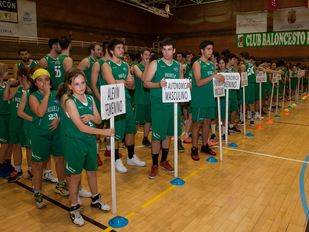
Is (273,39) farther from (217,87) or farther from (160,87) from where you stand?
(160,87)

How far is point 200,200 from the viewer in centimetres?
348

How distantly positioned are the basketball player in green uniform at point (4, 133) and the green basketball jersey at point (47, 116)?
3.69 ft

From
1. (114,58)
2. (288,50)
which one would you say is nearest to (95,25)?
(288,50)

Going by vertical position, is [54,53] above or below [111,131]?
above

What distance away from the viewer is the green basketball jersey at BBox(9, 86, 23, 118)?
384 cm

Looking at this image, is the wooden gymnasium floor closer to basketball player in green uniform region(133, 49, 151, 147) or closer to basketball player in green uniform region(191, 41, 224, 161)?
basketball player in green uniform region(191, 41, 224, 161)

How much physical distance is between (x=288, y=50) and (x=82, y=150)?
17.7 metres

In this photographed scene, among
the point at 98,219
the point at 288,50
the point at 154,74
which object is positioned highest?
the point at 288,50

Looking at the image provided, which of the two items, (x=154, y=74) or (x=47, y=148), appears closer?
(x=47, y=148)

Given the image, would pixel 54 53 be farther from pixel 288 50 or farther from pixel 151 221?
pixel 288 50

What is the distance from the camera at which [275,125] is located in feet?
25.6

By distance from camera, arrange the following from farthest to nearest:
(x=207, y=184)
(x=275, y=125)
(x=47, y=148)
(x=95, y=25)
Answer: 1. (x=95, y=25)
2. (x=275, y=125)
3. (x=207, y=184)
4. (x=47, y=148)

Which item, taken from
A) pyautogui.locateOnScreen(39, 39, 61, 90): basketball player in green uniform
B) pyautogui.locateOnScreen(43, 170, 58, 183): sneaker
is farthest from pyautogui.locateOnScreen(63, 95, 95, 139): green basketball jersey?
pyautogui.locateOnScreen(39, 39, 61, 90): basketball player in green uniform

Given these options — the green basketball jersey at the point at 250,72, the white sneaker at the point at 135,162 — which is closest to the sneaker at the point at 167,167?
the white sneaker at the point at 135,162
